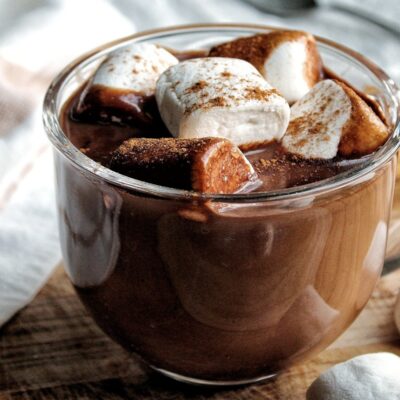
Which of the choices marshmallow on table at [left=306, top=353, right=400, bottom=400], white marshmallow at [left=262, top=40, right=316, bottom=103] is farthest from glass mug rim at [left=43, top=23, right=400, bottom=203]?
marshmallow on table at [left=306, top=353, right=400, bottom=400]

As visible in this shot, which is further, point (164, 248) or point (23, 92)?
point (23, 92)

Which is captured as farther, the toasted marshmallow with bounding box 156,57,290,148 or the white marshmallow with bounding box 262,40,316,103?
the white marshmallow with bounding box 262,40,316,103

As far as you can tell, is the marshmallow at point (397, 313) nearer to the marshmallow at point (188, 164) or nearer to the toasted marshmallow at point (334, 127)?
the toasted marshmallow at point (334, 127)

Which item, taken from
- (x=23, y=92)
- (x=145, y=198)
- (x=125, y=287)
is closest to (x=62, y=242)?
(x=125, y=287)

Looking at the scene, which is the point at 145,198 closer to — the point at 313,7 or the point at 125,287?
the point at 125,287

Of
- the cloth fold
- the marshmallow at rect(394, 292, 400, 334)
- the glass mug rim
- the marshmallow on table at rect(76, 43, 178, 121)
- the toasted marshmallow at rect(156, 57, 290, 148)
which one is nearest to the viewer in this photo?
the glass mug rim

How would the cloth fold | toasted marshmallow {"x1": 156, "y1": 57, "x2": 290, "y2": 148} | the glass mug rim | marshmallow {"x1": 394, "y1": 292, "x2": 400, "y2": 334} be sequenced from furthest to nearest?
the cloth fold < marshmallow {"x1": 394, "y1": 292, "x2": 400, "y2": 334} < toasted marshmallow {"x1": 156, "y1": 57, "x2": 290, "y2": 148} < the glass mug rim

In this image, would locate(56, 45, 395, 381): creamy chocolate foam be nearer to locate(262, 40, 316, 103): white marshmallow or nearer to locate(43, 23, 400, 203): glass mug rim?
locate(43, 23, 400, 203): glass mug rim
